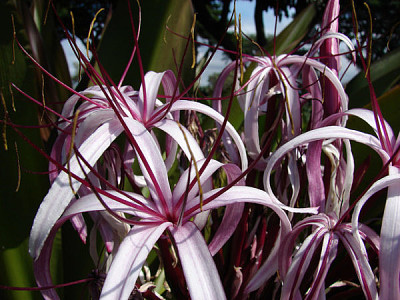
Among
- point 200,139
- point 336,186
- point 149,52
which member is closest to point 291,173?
point 336,186

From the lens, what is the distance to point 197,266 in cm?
25

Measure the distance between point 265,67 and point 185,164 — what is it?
15cm

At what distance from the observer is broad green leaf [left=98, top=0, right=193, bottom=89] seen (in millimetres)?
559

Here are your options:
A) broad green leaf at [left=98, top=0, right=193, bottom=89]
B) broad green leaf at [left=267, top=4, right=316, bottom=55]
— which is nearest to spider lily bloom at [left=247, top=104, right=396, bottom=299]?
broad green leaf at [left=98, top=0, right=193, bottom=89]

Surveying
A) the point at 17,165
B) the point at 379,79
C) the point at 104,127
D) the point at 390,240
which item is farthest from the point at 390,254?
the point at 379,79

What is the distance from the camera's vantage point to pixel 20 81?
46 centimetres

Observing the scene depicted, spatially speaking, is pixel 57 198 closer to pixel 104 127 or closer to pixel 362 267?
pixel 104 127

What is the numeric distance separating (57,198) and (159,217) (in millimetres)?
73

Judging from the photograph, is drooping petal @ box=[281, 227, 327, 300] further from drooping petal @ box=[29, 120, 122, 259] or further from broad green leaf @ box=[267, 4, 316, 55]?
broad green leaf @ box=[267, 4, 316, 55]

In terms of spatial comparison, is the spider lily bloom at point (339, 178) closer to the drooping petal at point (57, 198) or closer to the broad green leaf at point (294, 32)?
the drooping petal at point (57, 198)

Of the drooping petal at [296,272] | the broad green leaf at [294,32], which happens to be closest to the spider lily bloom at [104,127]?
the drooping petal at [296,272]

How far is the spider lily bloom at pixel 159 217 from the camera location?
25 cm

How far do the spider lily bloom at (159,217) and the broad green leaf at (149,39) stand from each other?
27 centimetres

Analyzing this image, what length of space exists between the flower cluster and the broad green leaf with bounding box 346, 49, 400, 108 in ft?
0.87
